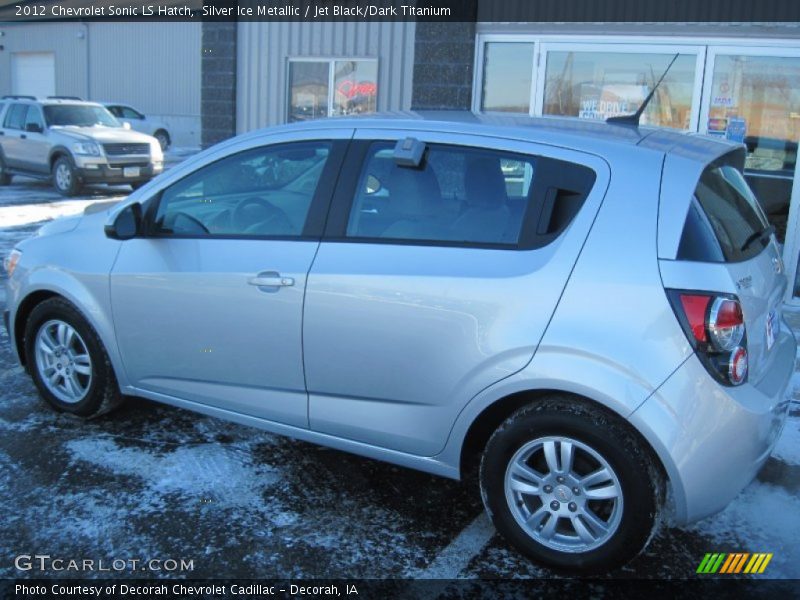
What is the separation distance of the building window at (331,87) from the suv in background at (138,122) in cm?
1595

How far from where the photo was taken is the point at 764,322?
308 cm

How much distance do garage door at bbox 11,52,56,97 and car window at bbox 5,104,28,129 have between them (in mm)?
17574

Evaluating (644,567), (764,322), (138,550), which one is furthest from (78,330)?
(764,322)

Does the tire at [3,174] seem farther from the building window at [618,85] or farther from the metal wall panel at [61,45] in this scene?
the metal wall panel at [61,45]

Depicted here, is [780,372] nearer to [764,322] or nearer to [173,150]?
[764,322]

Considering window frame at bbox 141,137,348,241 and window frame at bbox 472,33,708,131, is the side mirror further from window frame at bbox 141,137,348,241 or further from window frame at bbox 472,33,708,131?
window frame at bbox 472,33,708,131

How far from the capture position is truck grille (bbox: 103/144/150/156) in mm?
14375

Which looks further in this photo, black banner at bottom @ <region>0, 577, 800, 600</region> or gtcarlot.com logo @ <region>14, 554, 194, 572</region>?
gtcarlot.com logo @ <region>14, 554, 194, 572</region>

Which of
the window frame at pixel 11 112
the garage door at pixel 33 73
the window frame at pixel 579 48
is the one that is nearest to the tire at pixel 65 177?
the window frame at pixel 11 112

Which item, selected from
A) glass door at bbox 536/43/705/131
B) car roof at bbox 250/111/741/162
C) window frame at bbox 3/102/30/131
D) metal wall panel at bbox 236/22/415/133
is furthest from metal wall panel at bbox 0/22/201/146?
car roof at bbox 250/111/741/162

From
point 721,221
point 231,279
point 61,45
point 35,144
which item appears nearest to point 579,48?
point 721,221

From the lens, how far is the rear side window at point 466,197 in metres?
3.11

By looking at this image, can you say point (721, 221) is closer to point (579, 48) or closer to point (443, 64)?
point (579, 48)

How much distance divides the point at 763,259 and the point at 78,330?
11.2 ft
